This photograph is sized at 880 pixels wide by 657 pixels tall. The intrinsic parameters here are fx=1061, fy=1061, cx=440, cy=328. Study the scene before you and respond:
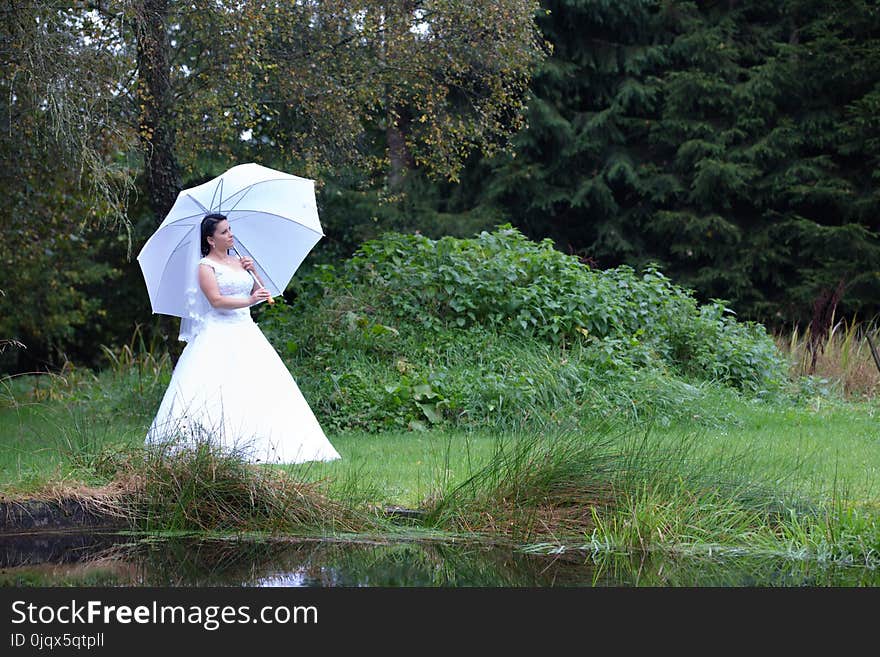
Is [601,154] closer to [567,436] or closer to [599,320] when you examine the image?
[599,320]

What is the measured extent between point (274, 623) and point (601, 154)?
1714cm

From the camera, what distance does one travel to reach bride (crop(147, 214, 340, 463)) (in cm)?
851

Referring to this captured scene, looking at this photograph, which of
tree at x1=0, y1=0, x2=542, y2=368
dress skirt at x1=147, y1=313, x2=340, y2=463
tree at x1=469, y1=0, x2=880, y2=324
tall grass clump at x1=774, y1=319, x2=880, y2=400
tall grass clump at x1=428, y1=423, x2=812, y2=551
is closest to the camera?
tall grass clump at x1=428, y1=423, x2=812, y2=551

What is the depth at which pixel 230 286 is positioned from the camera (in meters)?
8.73

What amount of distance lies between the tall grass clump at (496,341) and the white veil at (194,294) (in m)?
2.04

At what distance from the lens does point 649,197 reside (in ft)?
69.0

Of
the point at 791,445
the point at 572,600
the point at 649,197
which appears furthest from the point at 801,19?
the point at 572,600

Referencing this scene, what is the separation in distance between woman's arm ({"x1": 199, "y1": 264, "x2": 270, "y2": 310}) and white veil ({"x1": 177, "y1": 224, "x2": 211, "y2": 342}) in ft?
0.38

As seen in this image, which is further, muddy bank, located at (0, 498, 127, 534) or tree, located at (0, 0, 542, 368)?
tree, located at (0, 0, 542, 368)

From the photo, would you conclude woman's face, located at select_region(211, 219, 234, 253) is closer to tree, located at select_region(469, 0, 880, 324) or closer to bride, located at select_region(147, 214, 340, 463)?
bride, located at select_region(147, 214, 340, 463)

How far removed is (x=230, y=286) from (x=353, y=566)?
371 cm

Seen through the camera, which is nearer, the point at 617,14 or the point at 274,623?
the point at 274,623

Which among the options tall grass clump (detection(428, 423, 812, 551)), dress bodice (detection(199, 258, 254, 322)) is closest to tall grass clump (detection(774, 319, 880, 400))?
tall grass clump (detection(428, 423, 812, 551))

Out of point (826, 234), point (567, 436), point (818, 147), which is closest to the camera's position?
point (567, 436)
